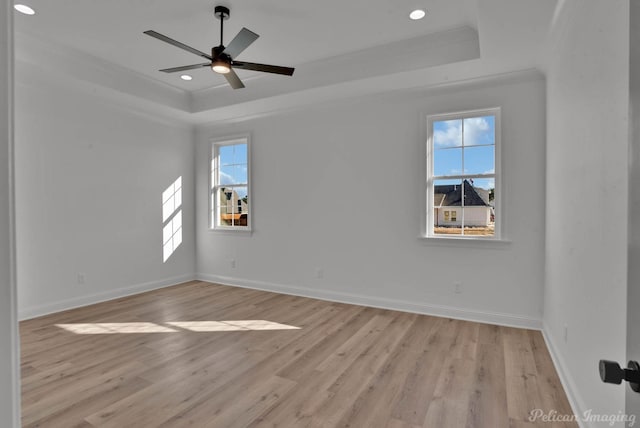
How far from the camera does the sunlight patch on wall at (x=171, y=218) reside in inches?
216

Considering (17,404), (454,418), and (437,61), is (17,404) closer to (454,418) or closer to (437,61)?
(454,418)

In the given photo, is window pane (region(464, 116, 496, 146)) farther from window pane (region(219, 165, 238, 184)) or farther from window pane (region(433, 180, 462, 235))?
window pane (region(219, 165, 238, 184))

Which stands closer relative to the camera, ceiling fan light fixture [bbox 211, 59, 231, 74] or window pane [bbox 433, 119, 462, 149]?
ceiling fan light fixture [bbox 211, 59, 231, 74]

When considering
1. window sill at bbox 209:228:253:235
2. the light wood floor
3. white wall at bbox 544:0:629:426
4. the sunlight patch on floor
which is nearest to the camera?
white wall at bbox 544:0:629:426

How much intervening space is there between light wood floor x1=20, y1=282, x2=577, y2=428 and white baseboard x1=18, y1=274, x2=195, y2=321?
165mm

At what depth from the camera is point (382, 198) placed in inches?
171

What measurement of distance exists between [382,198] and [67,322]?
3.80 metres

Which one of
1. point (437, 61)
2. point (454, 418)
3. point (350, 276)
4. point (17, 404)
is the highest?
point (437, 61)

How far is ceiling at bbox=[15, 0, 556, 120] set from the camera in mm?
2998

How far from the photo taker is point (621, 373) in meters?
0.65

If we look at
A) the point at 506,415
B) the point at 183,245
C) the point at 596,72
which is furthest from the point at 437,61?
the point at 183,245

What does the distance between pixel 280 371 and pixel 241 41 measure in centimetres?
259

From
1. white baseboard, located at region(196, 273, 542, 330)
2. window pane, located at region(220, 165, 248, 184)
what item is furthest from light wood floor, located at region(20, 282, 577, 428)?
window pane, located at region(220, 165, 248, 184)

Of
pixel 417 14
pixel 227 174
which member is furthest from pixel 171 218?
pixel 417 14
